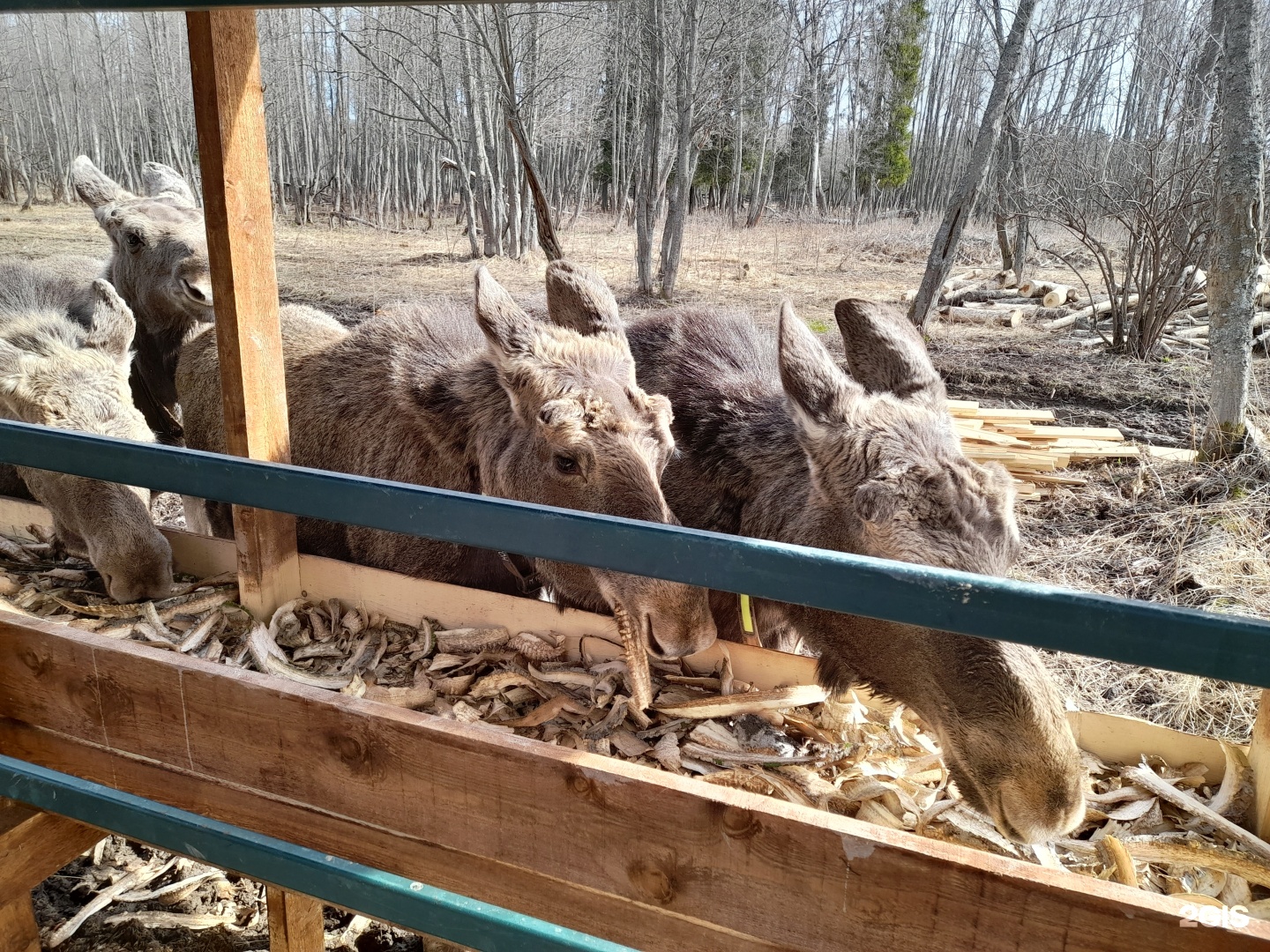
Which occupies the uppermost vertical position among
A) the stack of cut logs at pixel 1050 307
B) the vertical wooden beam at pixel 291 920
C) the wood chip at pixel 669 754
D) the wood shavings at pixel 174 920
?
the stack of cut logs at pixel 1050 307

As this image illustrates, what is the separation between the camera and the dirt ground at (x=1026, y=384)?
14.6 feet

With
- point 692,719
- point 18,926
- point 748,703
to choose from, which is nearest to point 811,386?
point 748,703

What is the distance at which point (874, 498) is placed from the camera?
2580 mm

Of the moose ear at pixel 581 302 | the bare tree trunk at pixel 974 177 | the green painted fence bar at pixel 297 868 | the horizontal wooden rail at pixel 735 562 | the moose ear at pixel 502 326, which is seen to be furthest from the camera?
the bare tree trunk at pixel 974 177

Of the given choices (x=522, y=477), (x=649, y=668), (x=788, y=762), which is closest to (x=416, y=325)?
(x=522, y=477)

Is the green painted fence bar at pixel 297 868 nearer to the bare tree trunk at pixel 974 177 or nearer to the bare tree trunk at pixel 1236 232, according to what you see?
the bare tree trunk at pixel 1236 232

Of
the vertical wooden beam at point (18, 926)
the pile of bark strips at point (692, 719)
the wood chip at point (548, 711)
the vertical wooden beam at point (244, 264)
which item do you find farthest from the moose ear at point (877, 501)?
the vertical wooden beam at point (18, 926)

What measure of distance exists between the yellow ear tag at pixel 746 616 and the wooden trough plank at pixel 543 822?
1.61 meters

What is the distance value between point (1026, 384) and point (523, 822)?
8.74 metres

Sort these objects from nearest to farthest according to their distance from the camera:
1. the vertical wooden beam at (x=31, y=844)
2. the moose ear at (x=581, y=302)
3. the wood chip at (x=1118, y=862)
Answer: the vertical wooden beam at (x=31, y=844)
the wood chip at (x=1118, y=862)
the moose ear at (x=581, y=302)

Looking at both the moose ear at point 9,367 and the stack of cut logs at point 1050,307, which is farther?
the stack of cut logs at point 1050,307

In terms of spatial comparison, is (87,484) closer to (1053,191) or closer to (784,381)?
(784,381)

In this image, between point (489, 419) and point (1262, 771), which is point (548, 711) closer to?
point (489, 419)

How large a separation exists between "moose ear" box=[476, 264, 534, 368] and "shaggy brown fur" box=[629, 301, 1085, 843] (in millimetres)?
761
